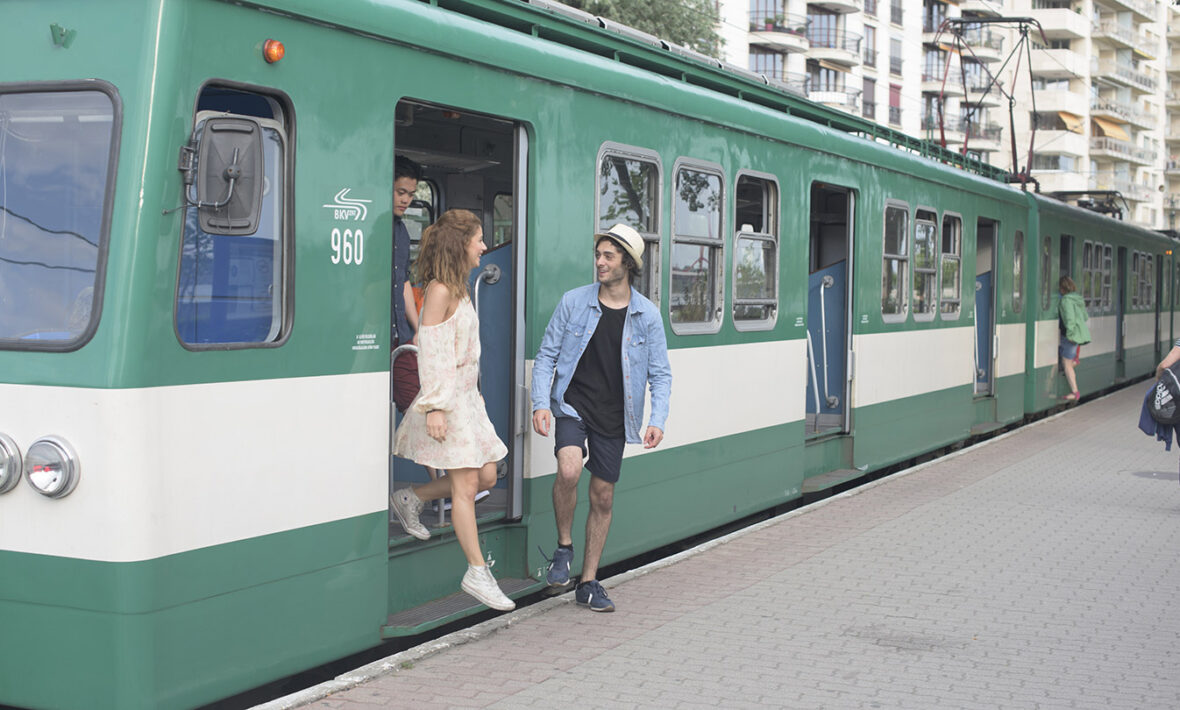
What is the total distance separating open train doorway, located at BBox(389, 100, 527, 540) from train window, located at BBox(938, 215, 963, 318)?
6.57 m

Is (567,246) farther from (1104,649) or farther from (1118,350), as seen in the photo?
(1118,350)

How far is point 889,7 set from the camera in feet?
218

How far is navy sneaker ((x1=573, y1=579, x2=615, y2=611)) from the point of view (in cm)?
673

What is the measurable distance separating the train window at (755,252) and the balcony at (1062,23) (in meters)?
74.7

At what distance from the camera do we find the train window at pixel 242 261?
464 centimetres

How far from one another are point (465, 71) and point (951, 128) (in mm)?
71107

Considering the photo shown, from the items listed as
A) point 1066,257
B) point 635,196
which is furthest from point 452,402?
point 1066,257

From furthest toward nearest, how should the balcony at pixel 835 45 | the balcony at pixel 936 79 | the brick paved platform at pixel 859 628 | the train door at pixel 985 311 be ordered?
the balcony at pixel 936 79, the balcony at pixel 835 45, the train door at pixel 985 311, the brick paved platform at pixel 859 628

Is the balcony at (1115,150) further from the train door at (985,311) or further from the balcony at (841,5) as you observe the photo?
the train door at (985,311)

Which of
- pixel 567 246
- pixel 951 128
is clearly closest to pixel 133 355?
pixel 567 246

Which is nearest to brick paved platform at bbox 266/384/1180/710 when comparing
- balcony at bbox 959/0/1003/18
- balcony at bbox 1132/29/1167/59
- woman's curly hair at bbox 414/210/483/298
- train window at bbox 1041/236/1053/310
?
woman's curly hair at bbox 414/210/483/298

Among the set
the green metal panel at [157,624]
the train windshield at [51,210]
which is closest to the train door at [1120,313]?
the green metal panel at [157,624]

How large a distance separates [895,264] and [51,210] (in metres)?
8.76

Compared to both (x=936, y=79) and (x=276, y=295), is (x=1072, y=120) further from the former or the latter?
(x=276, y=295)
